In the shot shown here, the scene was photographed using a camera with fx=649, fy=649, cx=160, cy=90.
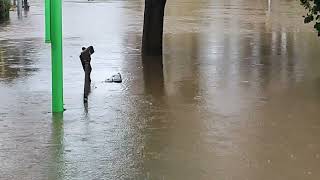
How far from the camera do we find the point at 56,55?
941 centimetres

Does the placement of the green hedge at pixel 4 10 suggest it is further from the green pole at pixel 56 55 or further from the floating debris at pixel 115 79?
the green pole at pixel 56 55

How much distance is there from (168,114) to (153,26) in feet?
23.4

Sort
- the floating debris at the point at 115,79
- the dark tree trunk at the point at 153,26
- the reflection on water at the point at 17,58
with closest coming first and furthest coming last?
the floating debris at the point at 115,79 → the reflection on water at the point at 17,58 → the dark tree trunk at the point at 153,26

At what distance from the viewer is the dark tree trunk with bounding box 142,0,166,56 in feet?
52.9

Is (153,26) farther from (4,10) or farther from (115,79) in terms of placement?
(4,10)

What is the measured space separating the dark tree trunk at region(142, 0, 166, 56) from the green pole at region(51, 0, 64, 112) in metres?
6.90

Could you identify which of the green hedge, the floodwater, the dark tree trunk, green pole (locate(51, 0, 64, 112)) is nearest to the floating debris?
the floodwater

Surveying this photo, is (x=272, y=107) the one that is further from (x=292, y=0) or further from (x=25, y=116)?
(x=292, y=0)

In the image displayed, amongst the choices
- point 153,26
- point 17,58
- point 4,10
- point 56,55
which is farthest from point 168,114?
point 4,10

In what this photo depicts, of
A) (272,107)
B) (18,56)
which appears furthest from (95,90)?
(18,56)

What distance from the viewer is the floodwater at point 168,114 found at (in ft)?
22.3

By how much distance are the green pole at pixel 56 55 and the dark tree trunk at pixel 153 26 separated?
22.6ft

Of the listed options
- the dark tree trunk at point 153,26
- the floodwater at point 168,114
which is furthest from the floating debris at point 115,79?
the dark tree trunk at point 153,26

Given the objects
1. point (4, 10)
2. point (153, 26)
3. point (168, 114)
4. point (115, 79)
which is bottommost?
point (4, 10)
